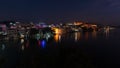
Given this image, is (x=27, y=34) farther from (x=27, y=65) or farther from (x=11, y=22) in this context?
(x=27, y=65)

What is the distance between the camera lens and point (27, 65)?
184 inches

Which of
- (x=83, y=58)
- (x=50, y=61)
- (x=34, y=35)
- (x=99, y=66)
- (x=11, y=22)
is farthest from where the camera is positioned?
(x=11, y=22)

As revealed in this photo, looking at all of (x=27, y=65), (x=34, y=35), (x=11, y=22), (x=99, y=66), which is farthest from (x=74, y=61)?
(x=11, y=22)

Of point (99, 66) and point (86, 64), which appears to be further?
point (99, 66)

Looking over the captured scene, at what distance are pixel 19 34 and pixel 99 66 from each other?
28.9m

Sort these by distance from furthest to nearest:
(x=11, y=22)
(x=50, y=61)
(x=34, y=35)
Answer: (x=11, y=22) < (x=34, y=35) < (x=50, y=61)

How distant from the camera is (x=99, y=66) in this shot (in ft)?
36.8

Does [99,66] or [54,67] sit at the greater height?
[54,67]

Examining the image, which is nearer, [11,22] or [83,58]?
[83,58]

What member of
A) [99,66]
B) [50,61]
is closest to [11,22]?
[99,66]

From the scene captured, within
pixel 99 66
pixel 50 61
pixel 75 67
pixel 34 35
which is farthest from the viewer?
pixel 34 35

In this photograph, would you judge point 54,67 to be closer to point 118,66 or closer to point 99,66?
point 99,66

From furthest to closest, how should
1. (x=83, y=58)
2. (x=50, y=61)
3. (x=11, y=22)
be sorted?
(x=11, y=22) < (x=50, y=61) < (x=83, y=58)

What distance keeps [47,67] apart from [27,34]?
35789 millimetres
